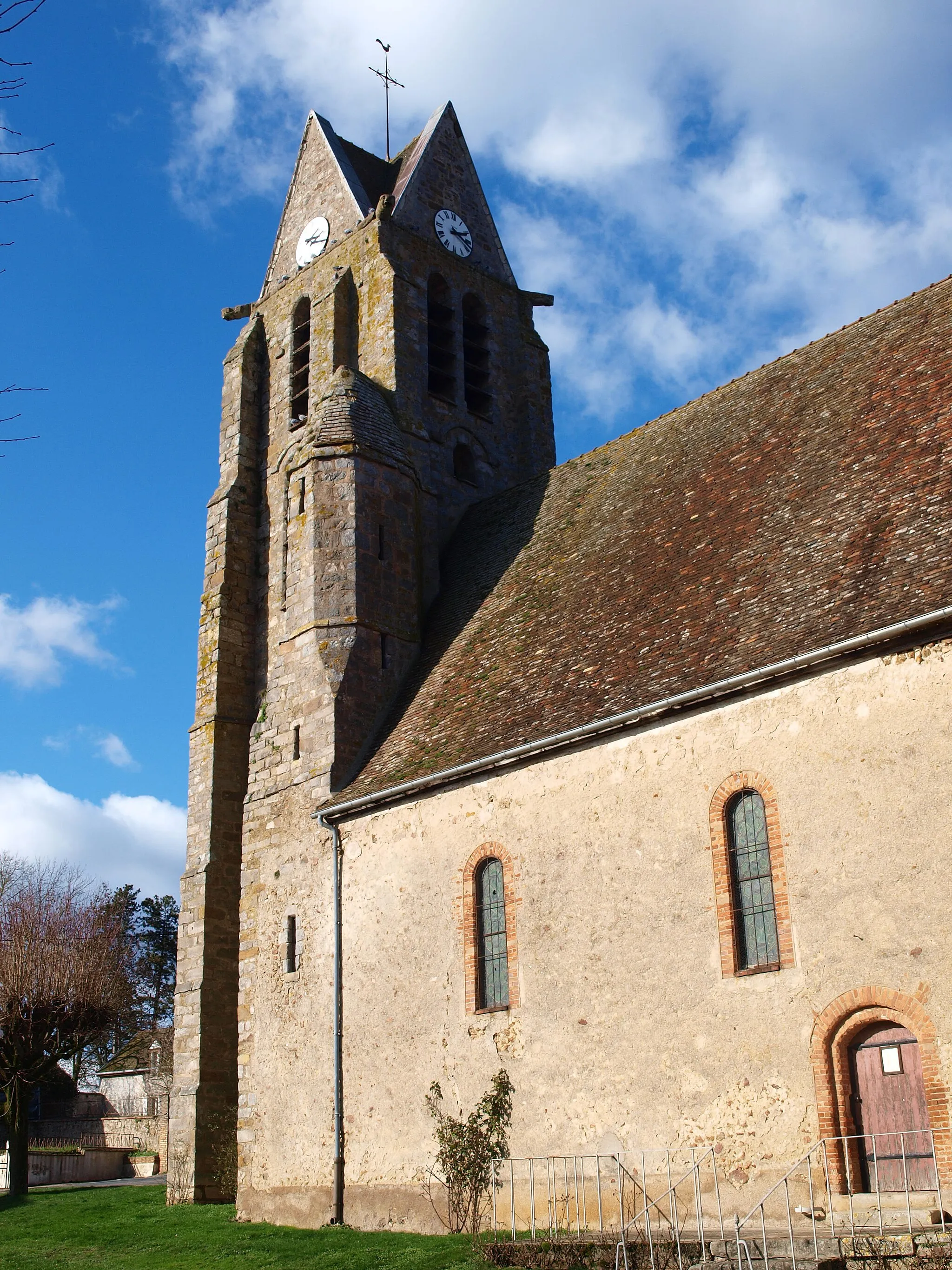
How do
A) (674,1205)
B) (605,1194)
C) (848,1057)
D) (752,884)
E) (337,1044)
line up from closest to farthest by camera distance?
(674,1205) → (848,1057) → (752,884) → (605,1194) → (337,1044)

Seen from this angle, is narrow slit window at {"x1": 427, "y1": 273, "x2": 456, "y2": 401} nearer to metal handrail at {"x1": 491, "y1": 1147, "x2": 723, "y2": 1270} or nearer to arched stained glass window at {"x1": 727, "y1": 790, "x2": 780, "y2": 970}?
arched stained glass window at {"x1": 727, "y1": 790, "x2": 780, "y2": 970}

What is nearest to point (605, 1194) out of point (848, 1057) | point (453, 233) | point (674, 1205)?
point (674, 1205)

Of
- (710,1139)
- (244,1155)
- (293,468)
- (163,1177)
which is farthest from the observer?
(163,1177)

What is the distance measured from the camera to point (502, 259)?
2856cm

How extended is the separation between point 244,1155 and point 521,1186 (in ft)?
18.2

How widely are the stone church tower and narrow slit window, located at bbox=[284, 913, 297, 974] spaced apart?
0.03 metres

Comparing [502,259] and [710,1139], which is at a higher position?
[502,259]

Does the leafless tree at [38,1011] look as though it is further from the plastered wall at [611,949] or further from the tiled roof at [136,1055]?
the tiled roof at [136,1055]

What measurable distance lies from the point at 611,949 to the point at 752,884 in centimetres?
180

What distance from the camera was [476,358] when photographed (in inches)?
1056

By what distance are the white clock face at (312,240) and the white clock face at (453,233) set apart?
2.30 meters

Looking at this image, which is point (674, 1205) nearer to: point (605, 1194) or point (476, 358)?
point (605, 1194)

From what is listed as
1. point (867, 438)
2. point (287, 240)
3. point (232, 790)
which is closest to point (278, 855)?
point (232, 790)

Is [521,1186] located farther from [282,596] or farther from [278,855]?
[282,596]
